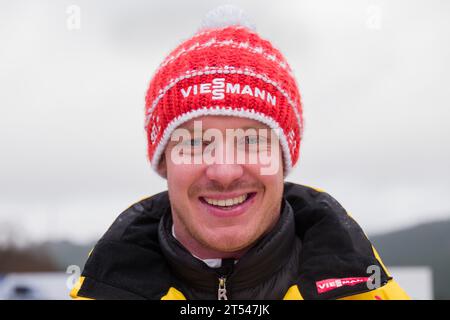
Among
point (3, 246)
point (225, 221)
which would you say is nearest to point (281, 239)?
point (225, 221)

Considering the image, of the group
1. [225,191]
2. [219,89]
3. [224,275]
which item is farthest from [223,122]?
[224,275]

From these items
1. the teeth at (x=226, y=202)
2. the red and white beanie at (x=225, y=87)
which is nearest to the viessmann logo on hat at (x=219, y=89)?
the red and white beanie at (x=225, y=87)

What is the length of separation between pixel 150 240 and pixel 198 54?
0.65m

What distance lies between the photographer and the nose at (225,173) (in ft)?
4.37

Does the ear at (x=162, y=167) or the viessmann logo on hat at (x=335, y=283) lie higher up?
the ear at (x=162, y=167)

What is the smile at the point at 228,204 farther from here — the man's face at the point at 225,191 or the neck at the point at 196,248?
the neck at the point at 196,248

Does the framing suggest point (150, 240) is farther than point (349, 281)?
Yes

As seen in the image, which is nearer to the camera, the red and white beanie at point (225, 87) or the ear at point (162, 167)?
the red and white beanie at point (225, 87)

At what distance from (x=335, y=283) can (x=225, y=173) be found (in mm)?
464

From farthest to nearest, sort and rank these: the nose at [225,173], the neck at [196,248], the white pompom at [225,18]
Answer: the white pompom at [225,18] < the neck at [196,248] < the nose at [225,173]

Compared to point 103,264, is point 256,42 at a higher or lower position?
higher

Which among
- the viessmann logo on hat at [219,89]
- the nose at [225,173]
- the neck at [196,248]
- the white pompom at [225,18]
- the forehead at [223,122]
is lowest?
the neck at [196,248]
